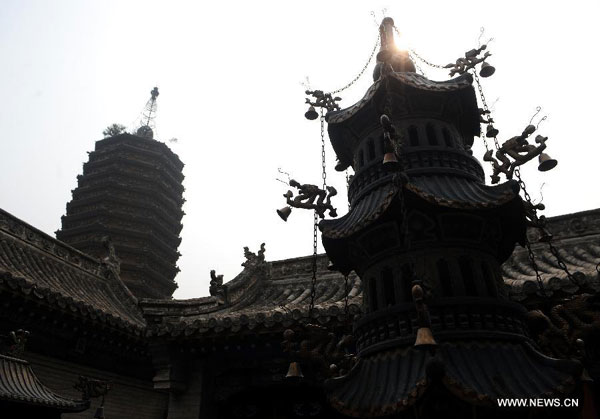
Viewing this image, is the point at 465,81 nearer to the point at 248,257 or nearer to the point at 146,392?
the point at 248,257

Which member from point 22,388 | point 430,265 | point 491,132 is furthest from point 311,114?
point 22,388

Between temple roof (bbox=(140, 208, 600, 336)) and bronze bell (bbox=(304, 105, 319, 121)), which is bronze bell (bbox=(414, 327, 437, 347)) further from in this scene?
bronze bell (bbox=(304, 105, 319, 121))

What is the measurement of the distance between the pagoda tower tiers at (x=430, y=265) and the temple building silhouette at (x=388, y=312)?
0.02m

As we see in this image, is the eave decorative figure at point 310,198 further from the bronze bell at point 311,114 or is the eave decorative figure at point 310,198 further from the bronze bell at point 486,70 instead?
the bronze bell at point 486,70

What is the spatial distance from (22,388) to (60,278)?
720 centimetres

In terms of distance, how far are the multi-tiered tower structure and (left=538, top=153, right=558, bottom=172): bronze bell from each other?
2710 cm

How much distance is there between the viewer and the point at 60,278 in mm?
14789

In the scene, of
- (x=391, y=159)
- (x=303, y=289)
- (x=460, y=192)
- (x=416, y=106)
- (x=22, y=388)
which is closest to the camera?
(x=391, y=159)

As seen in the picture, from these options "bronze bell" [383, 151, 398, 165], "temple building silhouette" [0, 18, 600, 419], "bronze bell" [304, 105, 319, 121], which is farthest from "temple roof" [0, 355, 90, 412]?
"bronze bell" [383, 151, 398, 165]

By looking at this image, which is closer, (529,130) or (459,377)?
Answer: (459,377)

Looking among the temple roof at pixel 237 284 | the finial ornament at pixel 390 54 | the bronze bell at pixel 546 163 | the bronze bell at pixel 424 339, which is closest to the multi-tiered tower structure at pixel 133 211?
the temple roof at pixel 237 284

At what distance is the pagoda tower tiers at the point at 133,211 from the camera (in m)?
29.5

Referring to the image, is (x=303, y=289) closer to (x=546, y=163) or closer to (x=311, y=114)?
(x=311, y=114)

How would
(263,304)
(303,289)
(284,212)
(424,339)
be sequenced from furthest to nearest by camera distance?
1. (303,289)
2. (263,304)
3. (284,212)
4. (424,339)
